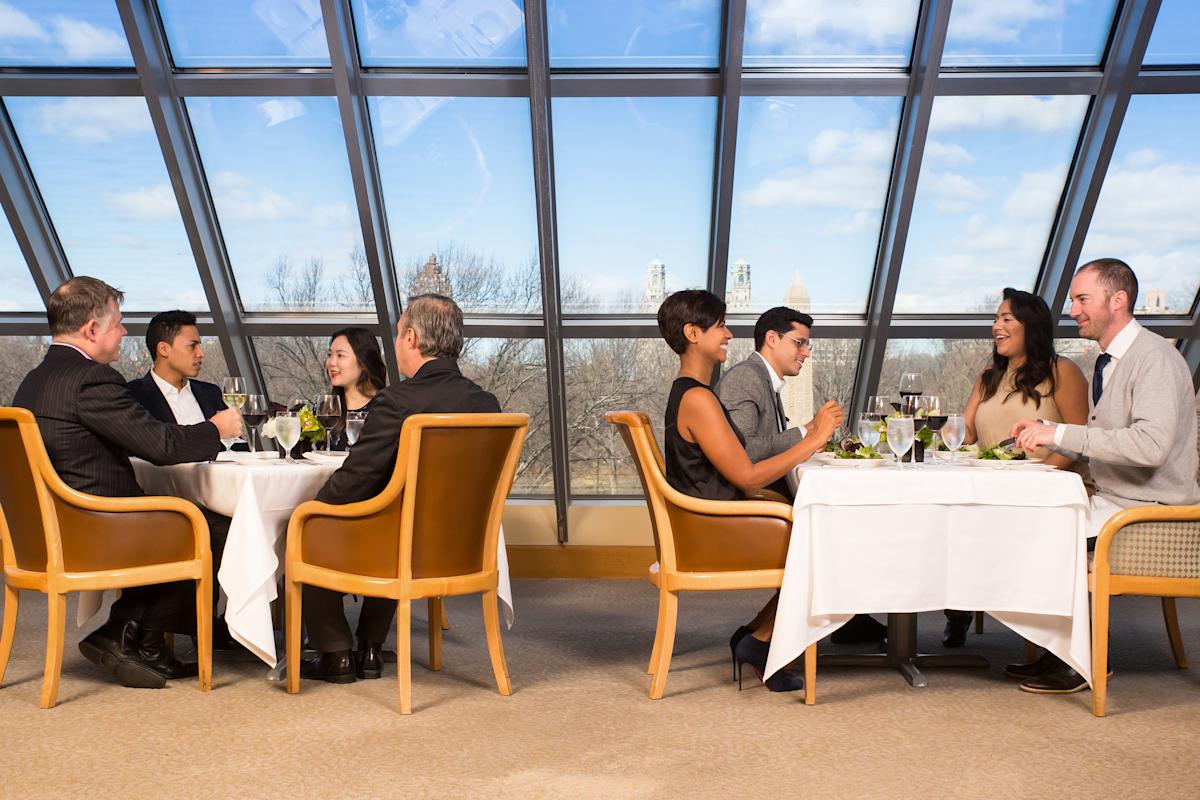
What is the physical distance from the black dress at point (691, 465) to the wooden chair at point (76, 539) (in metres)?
1.55

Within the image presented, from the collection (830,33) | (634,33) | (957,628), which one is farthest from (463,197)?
(957,628)

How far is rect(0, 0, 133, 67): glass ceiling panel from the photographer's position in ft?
17.6

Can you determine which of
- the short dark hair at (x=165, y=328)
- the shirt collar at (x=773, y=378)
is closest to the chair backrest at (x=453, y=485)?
the shirt collar at (x=773, y=378)

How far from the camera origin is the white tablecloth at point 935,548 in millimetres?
3350

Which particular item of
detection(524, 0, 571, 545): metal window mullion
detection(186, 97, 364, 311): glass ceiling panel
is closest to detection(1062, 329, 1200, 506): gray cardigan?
detection(524, 0, 571, 545): metal window mullion

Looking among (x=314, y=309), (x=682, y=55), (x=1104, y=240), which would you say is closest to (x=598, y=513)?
(x=314, y=309)

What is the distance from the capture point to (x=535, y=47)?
196 inches

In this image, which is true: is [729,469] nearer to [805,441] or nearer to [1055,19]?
[805,441]

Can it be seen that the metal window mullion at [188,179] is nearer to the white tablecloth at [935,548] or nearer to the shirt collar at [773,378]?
the shirt collar at [773,378]

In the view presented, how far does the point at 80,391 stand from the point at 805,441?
7.51 feet

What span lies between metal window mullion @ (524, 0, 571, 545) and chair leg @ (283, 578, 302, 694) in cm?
253

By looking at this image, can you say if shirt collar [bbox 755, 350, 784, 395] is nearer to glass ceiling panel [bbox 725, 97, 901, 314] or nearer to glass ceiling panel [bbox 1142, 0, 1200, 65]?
glass ceiling panel [bbox 725, 97, 901, 314]

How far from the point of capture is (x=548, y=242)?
18.0 feet

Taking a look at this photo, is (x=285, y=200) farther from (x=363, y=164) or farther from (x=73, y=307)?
(x=73, y=307)
